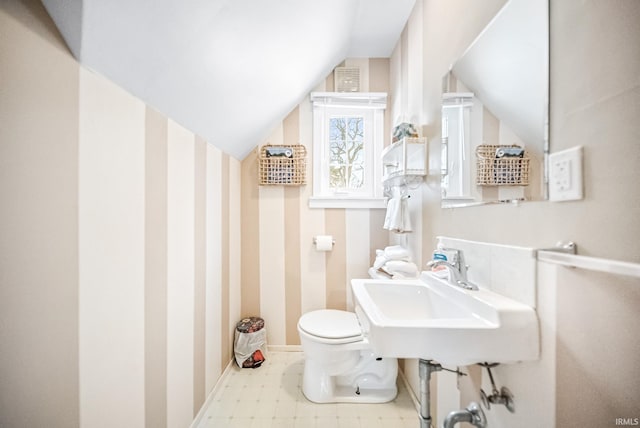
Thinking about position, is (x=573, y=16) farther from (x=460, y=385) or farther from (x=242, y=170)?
(x=242, y=170)

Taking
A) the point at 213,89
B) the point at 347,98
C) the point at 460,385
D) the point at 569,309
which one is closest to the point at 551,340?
the point at 569,309

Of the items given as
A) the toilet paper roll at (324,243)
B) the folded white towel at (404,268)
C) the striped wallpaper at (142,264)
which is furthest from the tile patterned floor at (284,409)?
the toilet paper roll at (324,243)

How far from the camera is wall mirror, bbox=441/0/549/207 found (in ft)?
2.37

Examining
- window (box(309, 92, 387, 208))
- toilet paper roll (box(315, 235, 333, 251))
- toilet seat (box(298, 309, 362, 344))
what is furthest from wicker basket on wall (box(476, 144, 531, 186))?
toilet paper roll (box(315, 235, 333, 251))

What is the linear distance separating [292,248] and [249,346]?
2.72 feet

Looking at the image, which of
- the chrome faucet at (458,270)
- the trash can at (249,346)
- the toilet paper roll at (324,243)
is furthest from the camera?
the toilet paper roll at (324,243)

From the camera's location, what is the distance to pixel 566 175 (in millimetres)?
628

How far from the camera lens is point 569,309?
626 mm

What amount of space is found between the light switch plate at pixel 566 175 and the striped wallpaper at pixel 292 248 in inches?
57.5

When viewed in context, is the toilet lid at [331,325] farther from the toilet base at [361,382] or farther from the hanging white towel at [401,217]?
the hanging white towel at [401,217]

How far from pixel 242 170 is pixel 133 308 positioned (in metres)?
1.42

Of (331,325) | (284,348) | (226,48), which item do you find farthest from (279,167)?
(284,348)

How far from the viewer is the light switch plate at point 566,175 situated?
0.60 meters

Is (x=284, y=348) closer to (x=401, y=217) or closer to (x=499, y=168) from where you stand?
(x=401, y=217)
